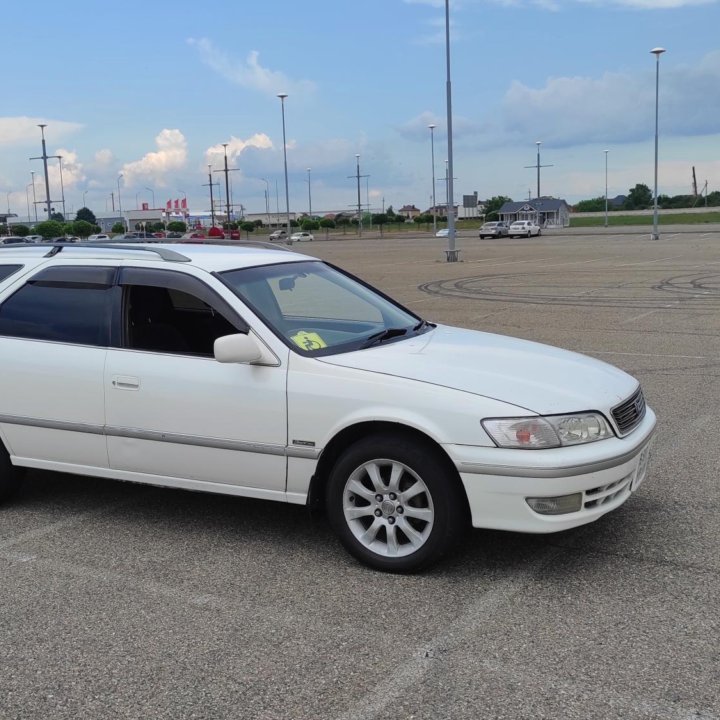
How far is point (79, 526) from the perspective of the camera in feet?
16.5

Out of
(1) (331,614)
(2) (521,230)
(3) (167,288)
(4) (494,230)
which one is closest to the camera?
(1) (331,614)

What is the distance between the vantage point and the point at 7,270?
542cm

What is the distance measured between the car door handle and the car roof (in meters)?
0.71

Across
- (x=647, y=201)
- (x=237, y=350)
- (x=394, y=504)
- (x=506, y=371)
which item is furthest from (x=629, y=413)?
(x=647, y=201)

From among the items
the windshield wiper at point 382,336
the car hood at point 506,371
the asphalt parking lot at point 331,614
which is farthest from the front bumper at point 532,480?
the windshield wiper at point 382,336

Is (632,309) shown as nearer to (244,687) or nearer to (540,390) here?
(540,390)

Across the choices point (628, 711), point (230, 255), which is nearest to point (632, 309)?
point (230, 255)

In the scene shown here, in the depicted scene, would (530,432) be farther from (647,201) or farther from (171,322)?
(647,201)

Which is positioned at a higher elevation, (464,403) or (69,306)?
(69,306)

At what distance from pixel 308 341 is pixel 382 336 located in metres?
0.49

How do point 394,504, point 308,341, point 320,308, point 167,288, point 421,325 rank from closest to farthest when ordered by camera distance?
1. point 394,504
2. point 308,341
3. point 167,288
4. point 421,325
5. point 320,308

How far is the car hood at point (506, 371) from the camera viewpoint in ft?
13.3

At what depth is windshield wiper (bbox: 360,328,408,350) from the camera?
15.4ft

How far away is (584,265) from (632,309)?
13.3 m
